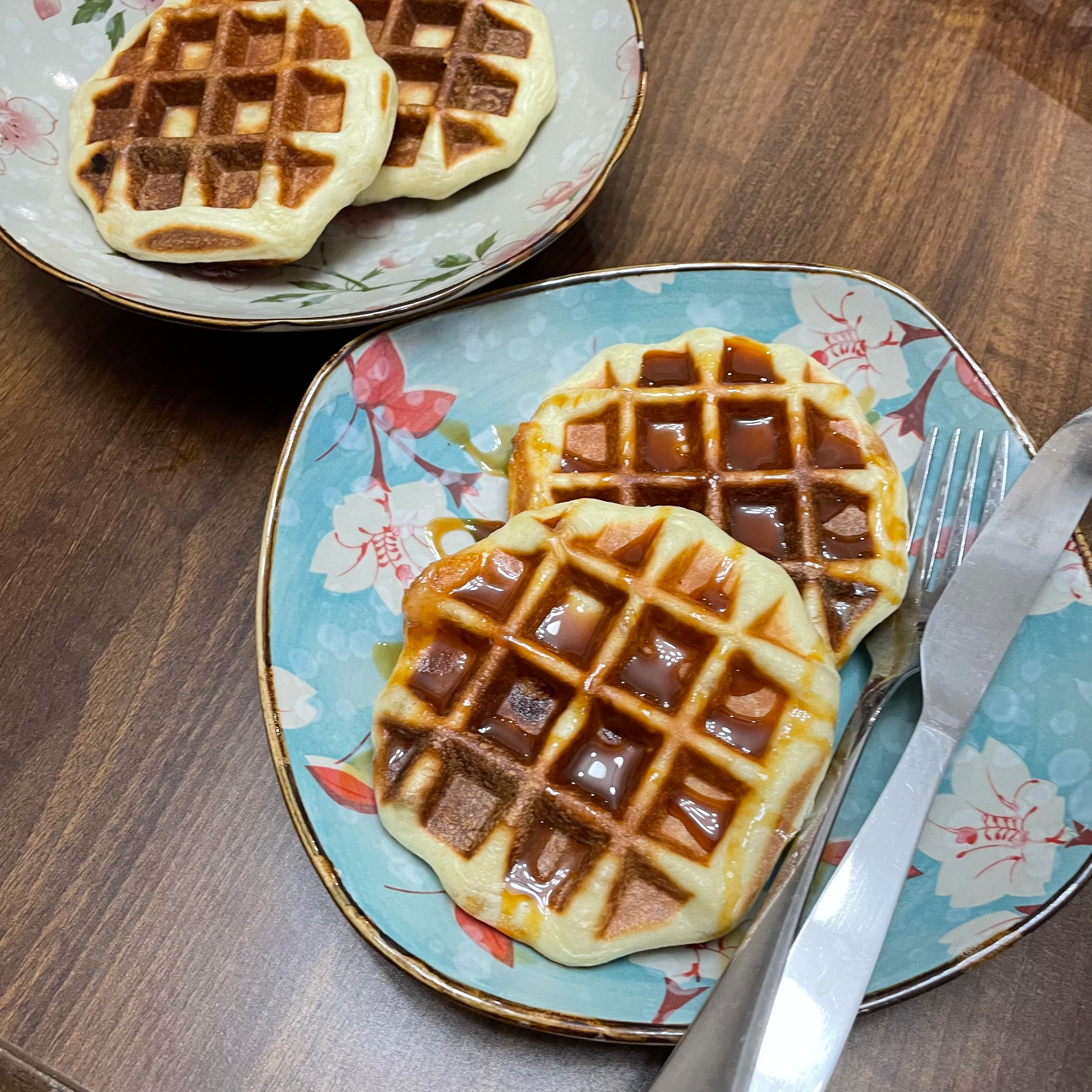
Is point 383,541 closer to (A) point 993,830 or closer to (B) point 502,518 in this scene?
(B) point 502,518

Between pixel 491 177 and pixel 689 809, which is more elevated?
pixel 491 177

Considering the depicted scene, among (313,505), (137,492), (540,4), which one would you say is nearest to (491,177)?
(540,4)

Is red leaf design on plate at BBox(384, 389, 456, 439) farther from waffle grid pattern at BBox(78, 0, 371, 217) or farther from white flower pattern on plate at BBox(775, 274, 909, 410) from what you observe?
white flower pattern on plate at BBox(775, 274, 909, 410)

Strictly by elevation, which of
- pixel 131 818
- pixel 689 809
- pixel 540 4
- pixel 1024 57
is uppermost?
pixel 1024 57

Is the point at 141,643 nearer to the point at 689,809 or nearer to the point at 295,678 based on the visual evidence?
the point at 295,678

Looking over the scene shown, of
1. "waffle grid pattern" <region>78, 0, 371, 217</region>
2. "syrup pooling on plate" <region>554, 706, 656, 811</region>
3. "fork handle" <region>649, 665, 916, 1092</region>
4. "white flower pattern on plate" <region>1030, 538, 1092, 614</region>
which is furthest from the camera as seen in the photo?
"waffle grid pattern" <region>78, 0, 371, 217</region>

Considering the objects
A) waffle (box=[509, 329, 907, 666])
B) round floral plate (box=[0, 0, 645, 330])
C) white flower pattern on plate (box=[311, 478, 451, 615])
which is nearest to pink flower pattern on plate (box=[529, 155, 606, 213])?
round floral plate (box=[0, 0, 645, 330])
